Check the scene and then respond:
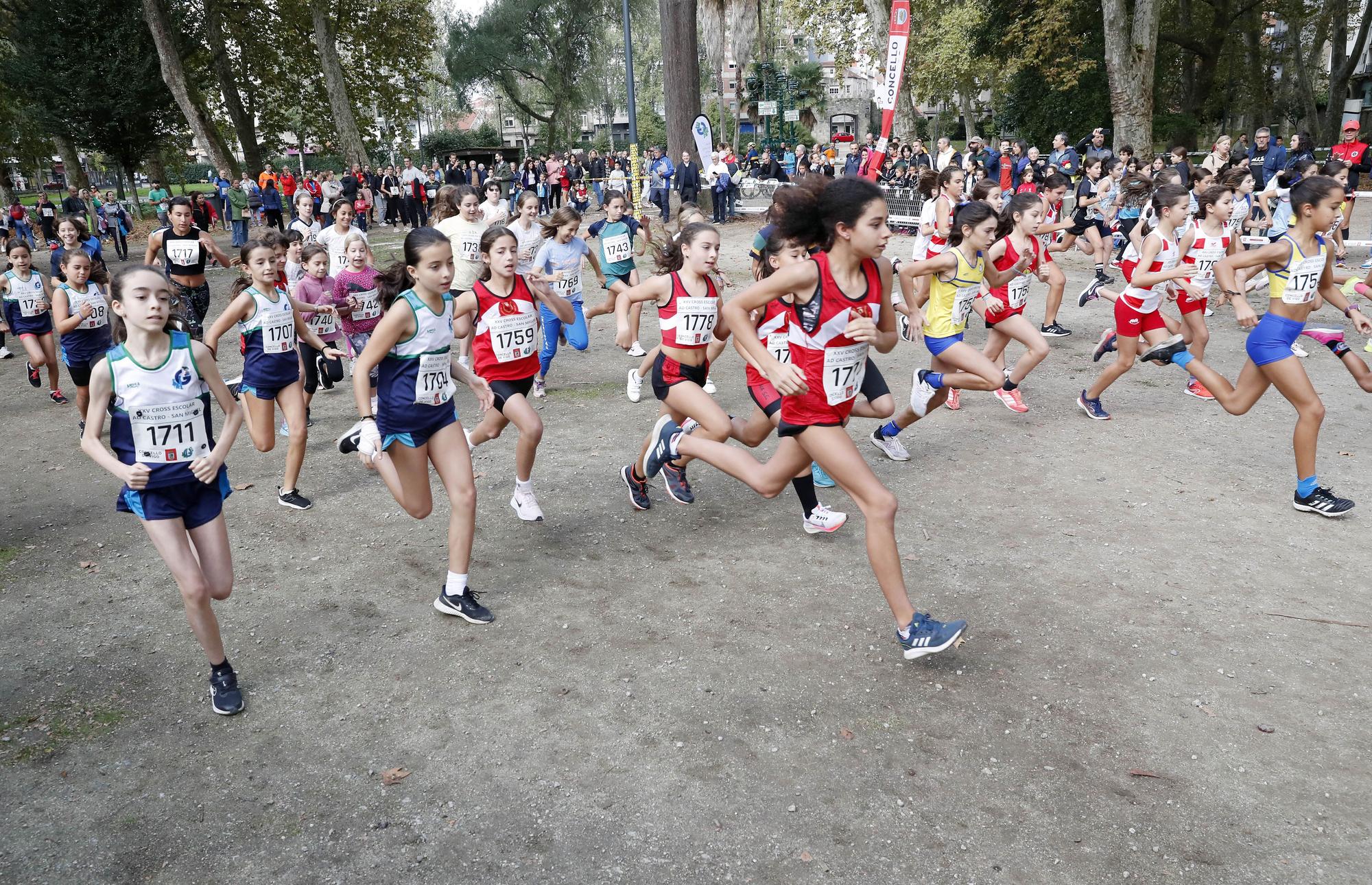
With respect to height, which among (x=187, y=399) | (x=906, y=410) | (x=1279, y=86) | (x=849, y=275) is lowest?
(x=906, y=410)

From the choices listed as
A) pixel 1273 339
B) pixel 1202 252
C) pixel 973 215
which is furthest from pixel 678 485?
pixel 1202 252

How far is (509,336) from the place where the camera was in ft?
18.7

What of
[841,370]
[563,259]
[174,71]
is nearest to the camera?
[841,370]

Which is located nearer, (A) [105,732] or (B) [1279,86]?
(A) [105,732]

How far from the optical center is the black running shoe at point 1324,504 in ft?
18.4

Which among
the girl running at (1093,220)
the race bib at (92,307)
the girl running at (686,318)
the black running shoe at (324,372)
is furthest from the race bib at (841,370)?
the girl running at (1093,220)

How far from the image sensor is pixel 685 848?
317cm

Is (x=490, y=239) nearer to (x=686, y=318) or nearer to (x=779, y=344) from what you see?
(x=686, y=318)

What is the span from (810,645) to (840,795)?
1070 mm

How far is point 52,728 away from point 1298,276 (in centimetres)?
678

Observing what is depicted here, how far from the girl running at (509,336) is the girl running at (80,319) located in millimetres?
4094

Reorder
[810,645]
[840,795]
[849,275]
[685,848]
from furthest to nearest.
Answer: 1. [810,645]
2. [849,275]
3. [840,795]
4. [685,848]

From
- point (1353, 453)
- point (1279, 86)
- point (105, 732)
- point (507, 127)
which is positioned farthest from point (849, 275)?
point (507, 127)

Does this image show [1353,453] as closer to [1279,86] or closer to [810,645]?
[810,645]
